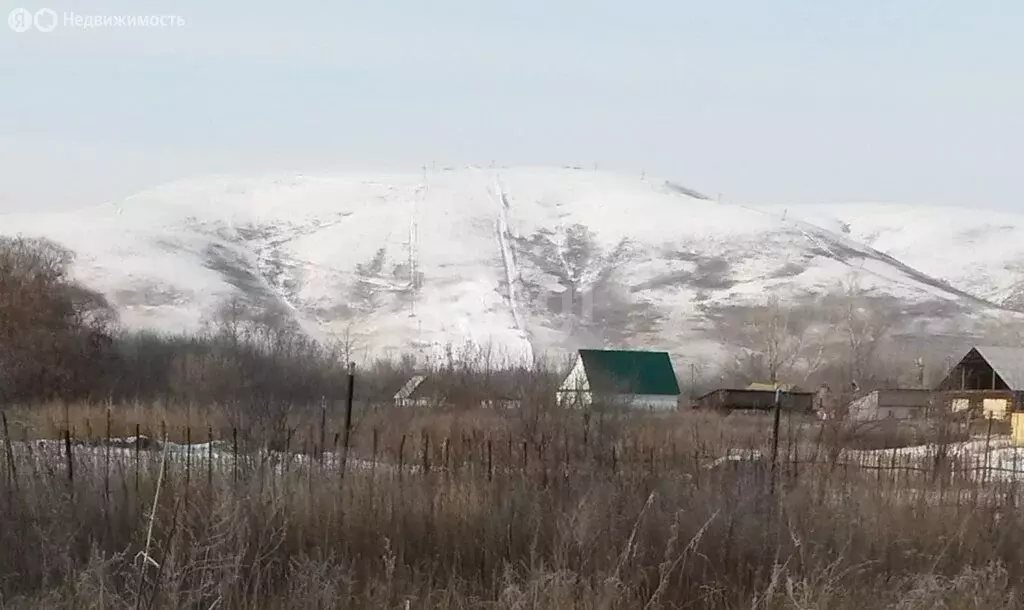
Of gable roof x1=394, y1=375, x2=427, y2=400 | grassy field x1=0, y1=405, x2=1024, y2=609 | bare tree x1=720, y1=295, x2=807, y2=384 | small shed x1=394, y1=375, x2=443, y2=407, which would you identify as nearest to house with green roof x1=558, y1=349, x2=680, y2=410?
small shed x1=394, y1=375, x2=443, y2=407

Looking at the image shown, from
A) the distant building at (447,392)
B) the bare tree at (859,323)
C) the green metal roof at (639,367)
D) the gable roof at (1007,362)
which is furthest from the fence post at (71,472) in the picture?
the bare tree at (859,323)

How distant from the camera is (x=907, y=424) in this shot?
913 inches

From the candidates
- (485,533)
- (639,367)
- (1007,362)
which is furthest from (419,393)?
(485,533)

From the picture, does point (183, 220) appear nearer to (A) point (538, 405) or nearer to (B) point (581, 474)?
(A) point (538, 405)

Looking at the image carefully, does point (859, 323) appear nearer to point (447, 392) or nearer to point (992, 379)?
point (992, 379)

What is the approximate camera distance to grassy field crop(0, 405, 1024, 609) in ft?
20.7

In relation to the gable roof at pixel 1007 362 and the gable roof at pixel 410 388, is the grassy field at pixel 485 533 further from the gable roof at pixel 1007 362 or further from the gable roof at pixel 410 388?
the gable roof at pixel 1007 362

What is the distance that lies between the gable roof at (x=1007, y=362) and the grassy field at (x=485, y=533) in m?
33.7

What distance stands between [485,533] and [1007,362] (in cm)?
3883

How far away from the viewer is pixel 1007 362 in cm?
4156

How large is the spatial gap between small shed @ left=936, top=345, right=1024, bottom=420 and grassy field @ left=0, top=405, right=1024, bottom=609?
30.2 metres

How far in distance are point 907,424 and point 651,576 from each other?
17899 mm

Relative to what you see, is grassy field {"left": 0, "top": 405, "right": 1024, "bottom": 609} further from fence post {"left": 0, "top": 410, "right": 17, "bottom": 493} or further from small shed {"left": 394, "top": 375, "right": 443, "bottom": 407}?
small shed {"left": 394, "top": 375, "right": 443, "bottom": 407}

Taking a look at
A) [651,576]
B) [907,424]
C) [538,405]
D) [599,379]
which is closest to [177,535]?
[651,576]
